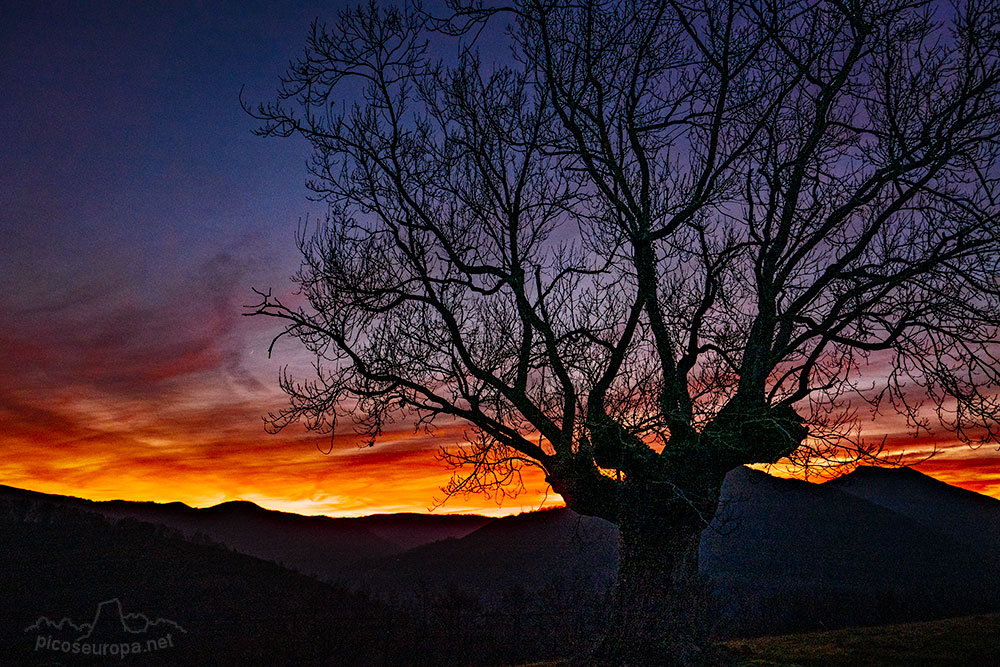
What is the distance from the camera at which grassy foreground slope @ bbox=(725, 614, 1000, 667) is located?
10477 mm

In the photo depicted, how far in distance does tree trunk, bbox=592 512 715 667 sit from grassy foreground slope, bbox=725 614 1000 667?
112 centimetres

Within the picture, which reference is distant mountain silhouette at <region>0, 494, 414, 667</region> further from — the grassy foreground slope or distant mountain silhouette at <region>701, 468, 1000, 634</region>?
distant mountain silhouette at <region>701, 468, 1000, 634</region>

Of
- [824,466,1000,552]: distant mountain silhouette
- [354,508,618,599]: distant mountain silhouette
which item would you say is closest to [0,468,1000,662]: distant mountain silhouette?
[354,508,618,599]: distant mountain silhouette

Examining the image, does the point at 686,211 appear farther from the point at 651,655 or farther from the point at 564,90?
the point at 651,655

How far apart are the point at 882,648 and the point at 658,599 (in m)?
5.73

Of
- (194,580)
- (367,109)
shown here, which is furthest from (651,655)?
(194,580)

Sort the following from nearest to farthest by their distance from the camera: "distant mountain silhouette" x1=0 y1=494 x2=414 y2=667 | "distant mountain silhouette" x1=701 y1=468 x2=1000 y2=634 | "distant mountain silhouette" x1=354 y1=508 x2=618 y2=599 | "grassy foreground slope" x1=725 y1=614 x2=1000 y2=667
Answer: "grassy foreground slope" x1=725 y1=614 x2=1000 y2=667 → "distant mountain silhouette" x1=354 y1=508 x2=618 y2=599 → "distant mountain silhouette" x1=701 y1=468 x2=1000 y2=634 → "distant mountain silhouette" x1=0 y1=494 x2=414 y2=667

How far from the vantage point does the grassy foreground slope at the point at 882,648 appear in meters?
10.5

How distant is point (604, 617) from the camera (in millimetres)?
9492

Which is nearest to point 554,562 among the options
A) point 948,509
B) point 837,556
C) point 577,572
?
point 577,572

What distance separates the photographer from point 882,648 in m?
11.8

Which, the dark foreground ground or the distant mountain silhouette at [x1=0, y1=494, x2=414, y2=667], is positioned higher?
the distant mountain silhouette at [x1=0, y1=494, x2=414, y2=667]

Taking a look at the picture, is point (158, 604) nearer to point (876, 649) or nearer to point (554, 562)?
point (554, 562)

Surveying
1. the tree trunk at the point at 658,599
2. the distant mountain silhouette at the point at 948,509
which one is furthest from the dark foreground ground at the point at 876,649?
the distant mountain silhouette at the point at 948,509
